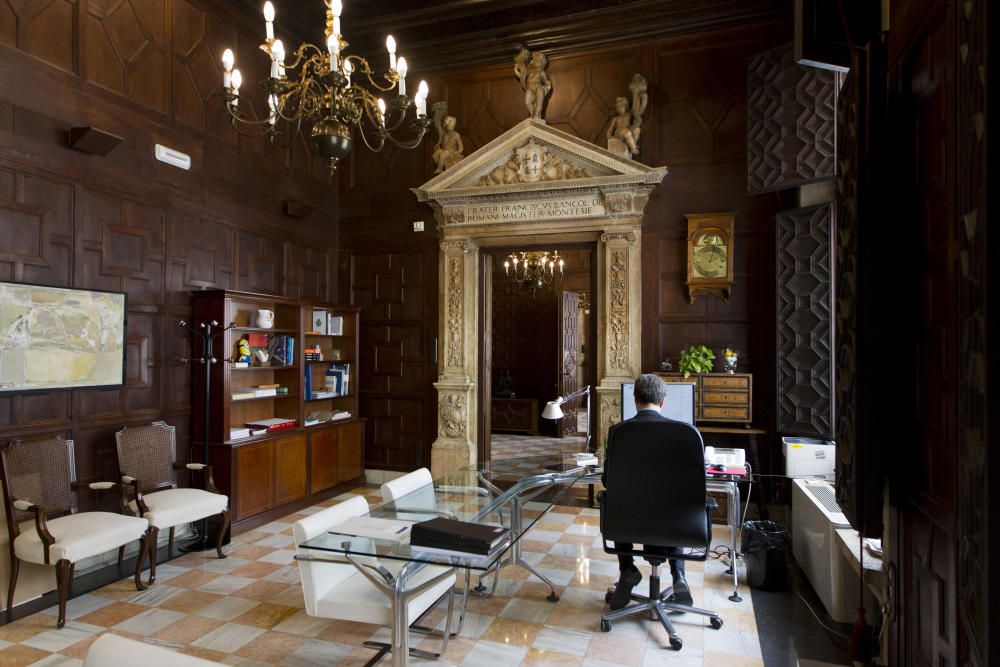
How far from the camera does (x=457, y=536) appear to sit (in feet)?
8.49

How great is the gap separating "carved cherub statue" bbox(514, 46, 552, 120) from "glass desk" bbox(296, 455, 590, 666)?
3.83 m

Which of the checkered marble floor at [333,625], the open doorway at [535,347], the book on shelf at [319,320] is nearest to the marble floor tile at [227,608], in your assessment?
the checkered marble floor at [333,625]

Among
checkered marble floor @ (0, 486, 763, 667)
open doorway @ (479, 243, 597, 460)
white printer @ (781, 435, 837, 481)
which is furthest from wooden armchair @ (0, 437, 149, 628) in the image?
open doorway @ (479, 243, 597, 460)

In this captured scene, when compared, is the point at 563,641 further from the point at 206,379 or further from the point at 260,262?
the point at 260,262

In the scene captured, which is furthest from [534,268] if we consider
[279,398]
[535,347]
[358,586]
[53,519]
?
[358,586]

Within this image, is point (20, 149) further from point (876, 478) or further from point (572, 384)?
point (572, 384)

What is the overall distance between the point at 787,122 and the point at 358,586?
4.86 m

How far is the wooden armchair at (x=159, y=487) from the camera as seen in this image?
4180 millimetres

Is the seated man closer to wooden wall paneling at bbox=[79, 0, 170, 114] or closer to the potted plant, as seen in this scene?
the potted plant

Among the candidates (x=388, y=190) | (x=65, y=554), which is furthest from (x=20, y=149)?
(x=388, y=190)

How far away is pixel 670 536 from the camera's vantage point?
3.24 meters

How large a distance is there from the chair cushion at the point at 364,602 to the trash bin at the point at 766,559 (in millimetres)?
2326

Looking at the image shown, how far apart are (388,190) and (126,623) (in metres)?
5.11

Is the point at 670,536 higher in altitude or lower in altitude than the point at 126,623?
higher
